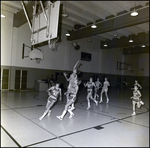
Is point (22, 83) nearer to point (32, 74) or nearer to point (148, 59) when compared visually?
point (32, 74)

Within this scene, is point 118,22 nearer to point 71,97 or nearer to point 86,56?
point 71,97

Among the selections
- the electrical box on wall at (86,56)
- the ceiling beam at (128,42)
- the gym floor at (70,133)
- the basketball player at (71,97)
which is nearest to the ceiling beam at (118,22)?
the electrical box on wall at (86,56)

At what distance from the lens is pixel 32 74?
42.4 feet

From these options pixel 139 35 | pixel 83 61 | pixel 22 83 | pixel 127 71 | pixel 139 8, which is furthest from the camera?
pixel 127 71

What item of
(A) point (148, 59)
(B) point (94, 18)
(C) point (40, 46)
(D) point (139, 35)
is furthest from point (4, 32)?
(A) point (148, 59)

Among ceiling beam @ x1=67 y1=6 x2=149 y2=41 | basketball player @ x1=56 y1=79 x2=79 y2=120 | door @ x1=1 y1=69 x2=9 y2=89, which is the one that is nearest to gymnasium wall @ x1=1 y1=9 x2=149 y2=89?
door @ x1=1 y1=69 x2=9 y2=89

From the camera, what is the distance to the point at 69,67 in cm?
1538

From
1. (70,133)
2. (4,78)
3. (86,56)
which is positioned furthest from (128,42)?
(70,133)

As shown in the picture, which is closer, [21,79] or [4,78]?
[4,78]

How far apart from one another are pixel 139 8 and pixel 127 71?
15333 millimetres

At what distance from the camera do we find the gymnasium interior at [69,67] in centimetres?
345

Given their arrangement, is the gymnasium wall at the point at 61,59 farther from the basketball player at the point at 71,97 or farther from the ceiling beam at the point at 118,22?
the basketball player at the point at 71,97

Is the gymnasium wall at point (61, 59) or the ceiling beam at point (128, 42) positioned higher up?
the ceiling beam at point (128, 42)

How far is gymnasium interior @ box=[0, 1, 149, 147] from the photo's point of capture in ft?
11.3
